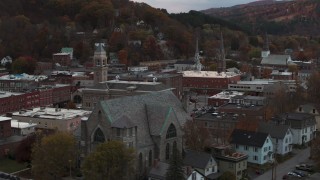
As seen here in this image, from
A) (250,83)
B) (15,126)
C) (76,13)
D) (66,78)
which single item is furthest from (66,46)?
(15,126)

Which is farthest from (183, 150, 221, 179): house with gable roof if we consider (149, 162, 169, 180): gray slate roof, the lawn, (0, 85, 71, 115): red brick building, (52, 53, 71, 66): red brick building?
(52, 53, 71, 66): red brick building

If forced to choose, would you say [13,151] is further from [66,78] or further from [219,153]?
[66,78]

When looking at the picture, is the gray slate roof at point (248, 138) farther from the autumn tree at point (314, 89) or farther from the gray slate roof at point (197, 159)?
the autumn tree at point (314, 89)

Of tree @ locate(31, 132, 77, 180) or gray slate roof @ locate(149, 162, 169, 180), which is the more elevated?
tree @ locate(31, 132, 77, 180)

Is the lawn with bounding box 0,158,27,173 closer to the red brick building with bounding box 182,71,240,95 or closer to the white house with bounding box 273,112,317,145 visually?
the white house with bounding box 273,112,317,145

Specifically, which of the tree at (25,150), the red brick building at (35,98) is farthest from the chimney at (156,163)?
the red brick building at (35,98)

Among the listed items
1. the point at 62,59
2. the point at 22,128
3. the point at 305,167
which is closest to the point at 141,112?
the point at 305,167
